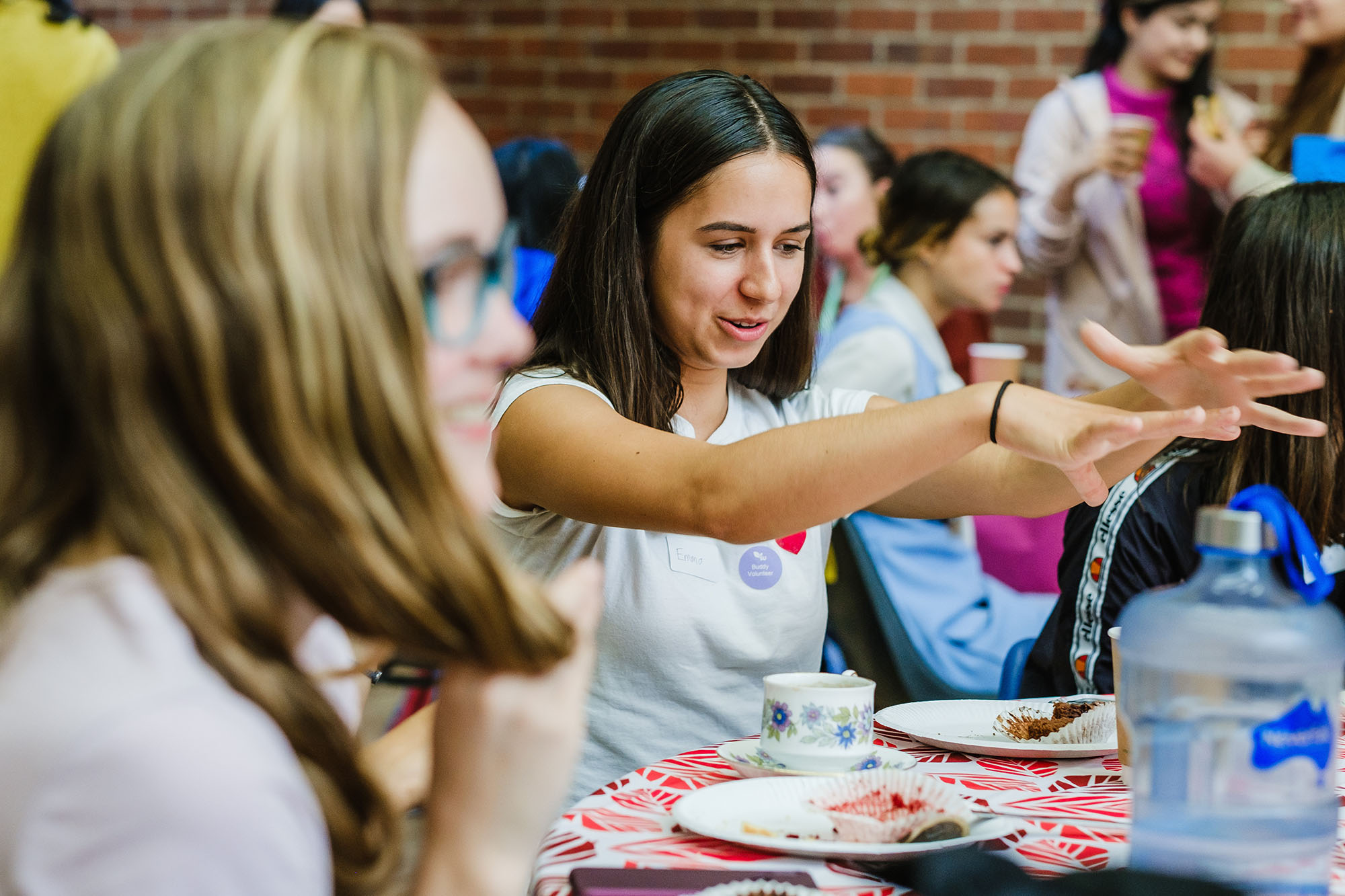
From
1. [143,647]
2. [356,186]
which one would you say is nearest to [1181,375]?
[356,186]

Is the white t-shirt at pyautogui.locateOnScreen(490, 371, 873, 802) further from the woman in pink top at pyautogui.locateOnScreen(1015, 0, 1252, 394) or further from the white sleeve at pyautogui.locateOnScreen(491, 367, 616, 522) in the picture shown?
the woman in pink top at pyautogui.locateOnScreen(1015, 0, 1252, 394)

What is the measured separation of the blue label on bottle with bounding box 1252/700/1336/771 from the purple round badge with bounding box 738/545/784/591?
784mm

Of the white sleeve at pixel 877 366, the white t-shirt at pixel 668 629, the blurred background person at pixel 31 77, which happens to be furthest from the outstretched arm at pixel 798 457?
the white sleeve at pixel 877 366

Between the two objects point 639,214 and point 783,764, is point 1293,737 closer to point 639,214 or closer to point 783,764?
point 783,764

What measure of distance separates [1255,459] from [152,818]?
4.35 feet

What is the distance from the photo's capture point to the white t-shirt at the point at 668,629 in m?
1.54

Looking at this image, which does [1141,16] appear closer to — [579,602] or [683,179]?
[683,179]

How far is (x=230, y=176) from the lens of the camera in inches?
24.5

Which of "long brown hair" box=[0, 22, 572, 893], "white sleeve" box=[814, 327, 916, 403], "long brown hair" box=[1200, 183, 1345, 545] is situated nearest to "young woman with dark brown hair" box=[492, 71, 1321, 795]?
"long brown hair" box=[1200, 183, 1345, 545]

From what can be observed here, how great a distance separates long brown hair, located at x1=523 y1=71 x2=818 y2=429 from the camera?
1.56 m

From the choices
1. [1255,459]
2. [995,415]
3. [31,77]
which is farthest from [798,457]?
[31,77]

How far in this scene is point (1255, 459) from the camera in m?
1.53

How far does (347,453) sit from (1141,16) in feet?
10.2

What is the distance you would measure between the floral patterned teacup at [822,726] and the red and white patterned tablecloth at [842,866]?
2.8 inches
